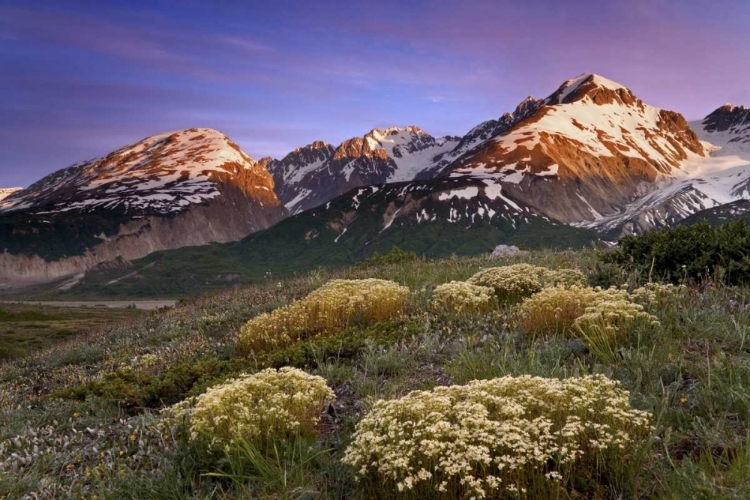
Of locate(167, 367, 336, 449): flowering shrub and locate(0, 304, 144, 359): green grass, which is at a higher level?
locate(167, 367, 336, 449): flowering shrub

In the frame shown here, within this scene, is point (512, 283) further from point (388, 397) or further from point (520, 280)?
→ point (388, 397)

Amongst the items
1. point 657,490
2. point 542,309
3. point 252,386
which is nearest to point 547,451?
point 657,490

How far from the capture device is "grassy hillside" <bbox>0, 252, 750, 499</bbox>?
14.5ft

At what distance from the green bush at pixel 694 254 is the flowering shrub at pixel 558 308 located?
7.47 ft

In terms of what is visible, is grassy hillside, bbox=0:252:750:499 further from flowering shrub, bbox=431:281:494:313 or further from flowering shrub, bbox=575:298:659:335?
flowering shrub, bbox=431:281:494:313

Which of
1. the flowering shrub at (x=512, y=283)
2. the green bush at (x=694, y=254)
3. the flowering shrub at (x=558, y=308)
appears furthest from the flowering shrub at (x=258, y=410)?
the green bush at (x=694, y=254)

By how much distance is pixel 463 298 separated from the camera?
984 cm

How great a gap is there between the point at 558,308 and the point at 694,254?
15.2 feet

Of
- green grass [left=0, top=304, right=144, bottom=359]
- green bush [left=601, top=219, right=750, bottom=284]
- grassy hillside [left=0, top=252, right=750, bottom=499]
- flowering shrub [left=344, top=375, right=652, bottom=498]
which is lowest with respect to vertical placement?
green grass [left=0, top=304, right=144, bottom=359]

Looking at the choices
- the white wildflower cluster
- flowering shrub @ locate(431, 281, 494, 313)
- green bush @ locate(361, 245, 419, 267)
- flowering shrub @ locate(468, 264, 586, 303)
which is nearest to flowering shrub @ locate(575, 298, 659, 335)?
the white wildflower cluster

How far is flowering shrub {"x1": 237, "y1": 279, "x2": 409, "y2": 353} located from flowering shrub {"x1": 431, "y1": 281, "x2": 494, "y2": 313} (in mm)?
994

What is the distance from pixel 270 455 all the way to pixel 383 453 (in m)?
1.60

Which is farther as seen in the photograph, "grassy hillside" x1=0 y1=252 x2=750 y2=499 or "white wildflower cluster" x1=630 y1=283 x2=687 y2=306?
"white wildflower cluster" x1=630 y1=283 x2=687 y2=306

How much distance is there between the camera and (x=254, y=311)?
595 inches
